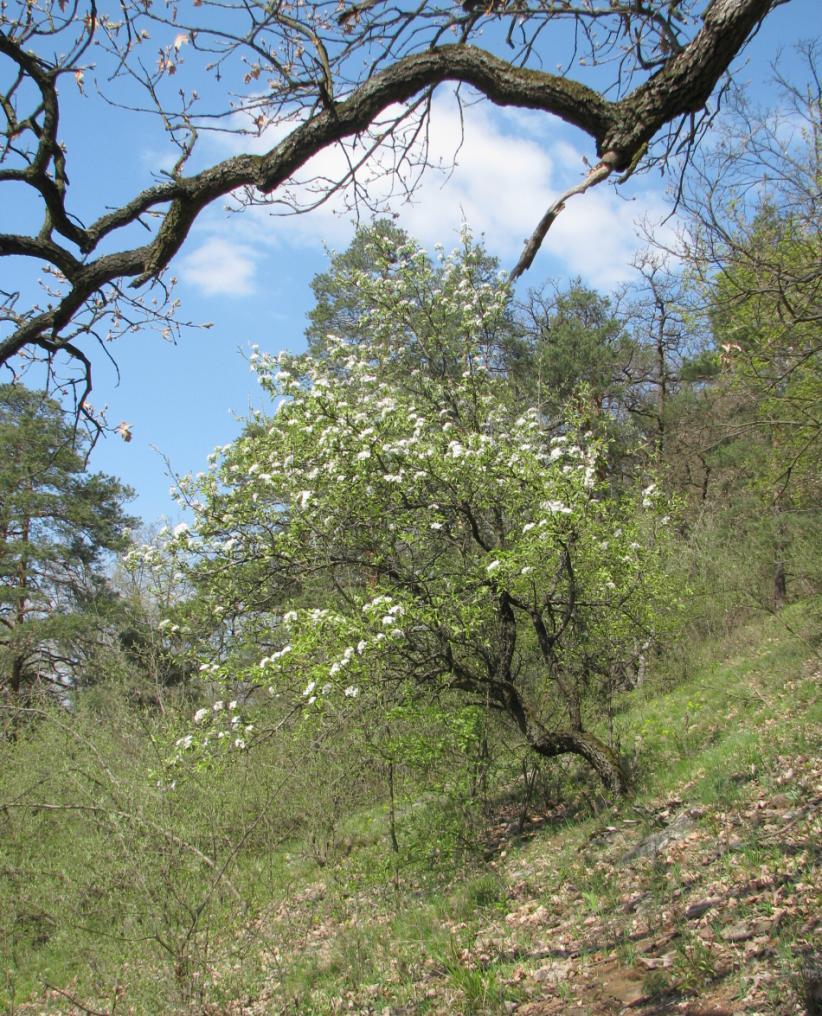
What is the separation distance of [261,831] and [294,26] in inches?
331

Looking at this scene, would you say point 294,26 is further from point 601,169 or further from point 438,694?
point 438,694

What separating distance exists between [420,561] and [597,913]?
14.0 ft

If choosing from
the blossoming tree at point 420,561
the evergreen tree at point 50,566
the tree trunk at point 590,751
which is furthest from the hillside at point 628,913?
the evergreen tree at point 50,566

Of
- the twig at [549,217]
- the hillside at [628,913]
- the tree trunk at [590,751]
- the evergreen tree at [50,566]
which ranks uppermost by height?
the evergreen tree at [50,566]

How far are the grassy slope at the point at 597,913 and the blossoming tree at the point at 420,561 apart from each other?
4.42 feet

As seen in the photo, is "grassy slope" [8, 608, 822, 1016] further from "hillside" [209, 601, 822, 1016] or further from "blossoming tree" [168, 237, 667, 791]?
"blossoming tree" [168, 237, 667, 791]

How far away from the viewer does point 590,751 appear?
26.7 ft

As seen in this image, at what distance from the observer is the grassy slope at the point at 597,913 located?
12.5 feet

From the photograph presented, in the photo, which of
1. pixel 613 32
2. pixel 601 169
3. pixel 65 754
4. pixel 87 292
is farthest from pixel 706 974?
pixel 65 754

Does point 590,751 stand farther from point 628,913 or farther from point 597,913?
point 628,913

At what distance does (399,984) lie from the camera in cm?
509

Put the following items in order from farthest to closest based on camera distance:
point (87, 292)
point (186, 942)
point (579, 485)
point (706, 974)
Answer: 1. point (579, 485)
2. point (186, 942)
3. point (706, 974)
4. point (87, 292)

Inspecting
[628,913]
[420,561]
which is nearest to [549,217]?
[628,913]

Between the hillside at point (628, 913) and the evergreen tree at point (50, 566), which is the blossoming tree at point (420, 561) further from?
the evergreen tree at point (50, 566)
